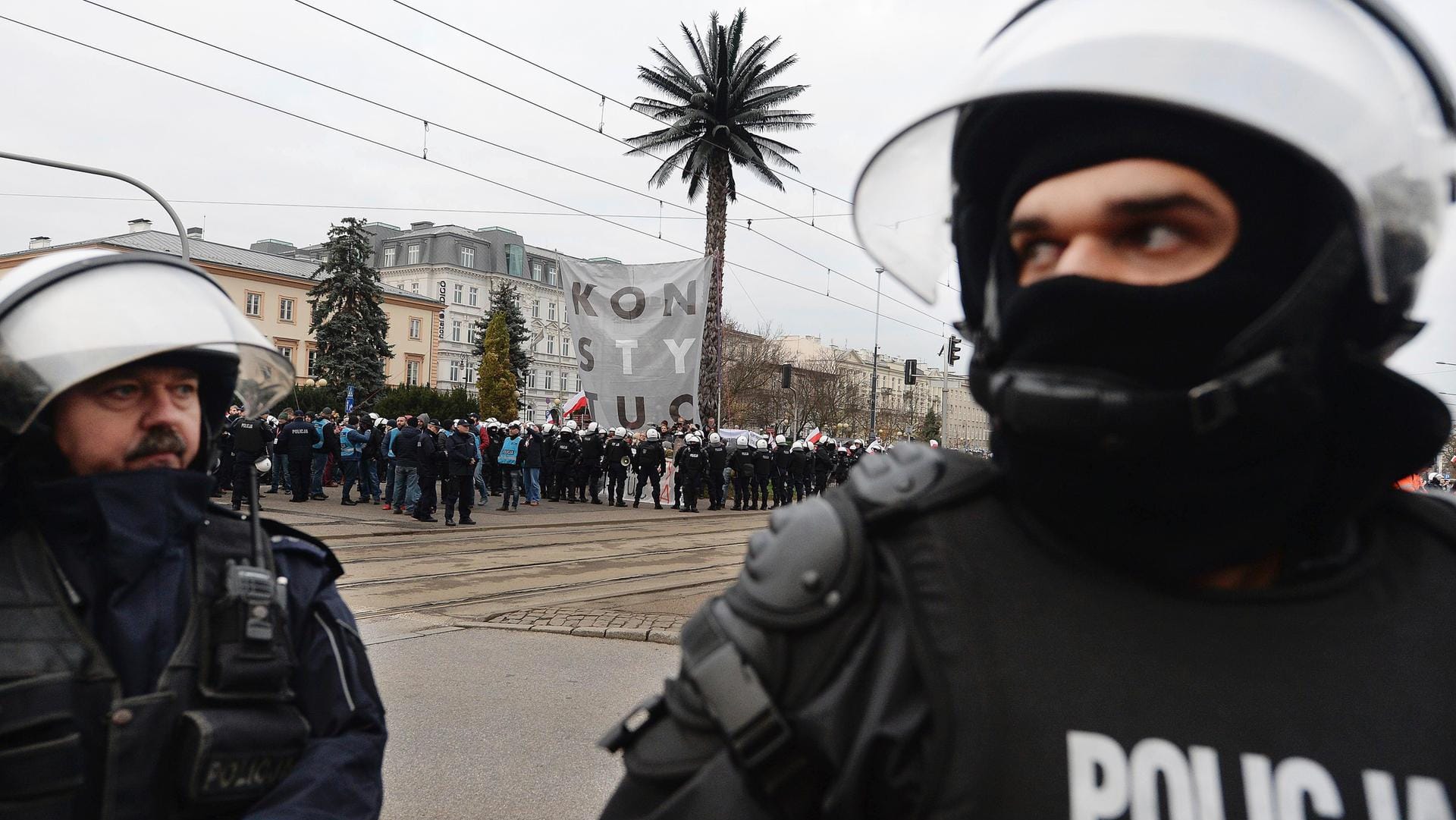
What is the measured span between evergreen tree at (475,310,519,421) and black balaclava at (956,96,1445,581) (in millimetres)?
65864

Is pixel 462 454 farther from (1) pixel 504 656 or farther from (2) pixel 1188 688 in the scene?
(2) pixel 1188 688

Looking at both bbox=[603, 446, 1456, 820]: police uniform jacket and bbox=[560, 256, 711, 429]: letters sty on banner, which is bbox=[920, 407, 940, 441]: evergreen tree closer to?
bbox=[560, 256, 711, 429]: letters sty on banner

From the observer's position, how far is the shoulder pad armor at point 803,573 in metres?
1.08

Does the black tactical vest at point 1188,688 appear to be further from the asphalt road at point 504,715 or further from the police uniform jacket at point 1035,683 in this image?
A: the asphalt road at point 504,715

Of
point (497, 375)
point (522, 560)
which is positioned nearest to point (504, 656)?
point (522, 560)

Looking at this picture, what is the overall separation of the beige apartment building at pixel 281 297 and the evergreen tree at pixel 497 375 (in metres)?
6.05

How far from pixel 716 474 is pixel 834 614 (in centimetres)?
2220

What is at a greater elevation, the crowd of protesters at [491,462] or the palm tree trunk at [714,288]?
the palm tree trunk at [714,288]

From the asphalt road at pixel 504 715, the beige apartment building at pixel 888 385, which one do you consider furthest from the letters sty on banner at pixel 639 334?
the beige apartment building at pixel 888 385

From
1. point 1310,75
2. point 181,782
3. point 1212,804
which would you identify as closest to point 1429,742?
point 1212,804

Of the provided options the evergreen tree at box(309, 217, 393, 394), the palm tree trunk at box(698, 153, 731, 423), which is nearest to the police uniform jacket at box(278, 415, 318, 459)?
the palm tree trunk at box(698, 153, 731, 423)

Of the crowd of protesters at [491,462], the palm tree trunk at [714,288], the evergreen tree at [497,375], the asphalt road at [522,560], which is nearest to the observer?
the asphalt road at [522,560]

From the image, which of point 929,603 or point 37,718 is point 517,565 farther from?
point 929,603

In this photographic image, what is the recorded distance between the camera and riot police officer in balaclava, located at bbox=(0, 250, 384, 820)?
1730 millimetres
